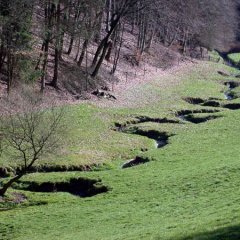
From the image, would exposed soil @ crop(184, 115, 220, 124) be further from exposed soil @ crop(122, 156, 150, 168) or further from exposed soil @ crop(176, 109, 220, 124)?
exposed soil @ crop(122, 156, 150, 168)

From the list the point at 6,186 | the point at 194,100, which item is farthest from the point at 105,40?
the point at 6,186

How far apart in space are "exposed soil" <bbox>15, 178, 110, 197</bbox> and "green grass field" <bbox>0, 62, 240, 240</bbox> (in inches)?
17.7

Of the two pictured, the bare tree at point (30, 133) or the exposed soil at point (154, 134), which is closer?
the bare tree at point (30, 133)

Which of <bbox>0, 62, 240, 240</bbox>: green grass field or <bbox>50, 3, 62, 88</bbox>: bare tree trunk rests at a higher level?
<bbox>50, 3, 62, 88</bbox>: bare tree trunk

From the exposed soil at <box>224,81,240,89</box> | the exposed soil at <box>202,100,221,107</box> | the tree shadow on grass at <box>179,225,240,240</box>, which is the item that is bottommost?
the exposed soil at <box>202,100,221,107</box>

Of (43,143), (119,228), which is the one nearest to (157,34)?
(43,143)

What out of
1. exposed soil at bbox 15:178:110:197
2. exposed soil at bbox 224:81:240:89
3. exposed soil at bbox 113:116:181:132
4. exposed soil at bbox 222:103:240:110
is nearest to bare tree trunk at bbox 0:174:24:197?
exposed soil at bbox 15:178:110:197

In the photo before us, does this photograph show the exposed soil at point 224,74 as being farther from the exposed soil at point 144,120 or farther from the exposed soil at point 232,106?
the exposed soil at point 144,120

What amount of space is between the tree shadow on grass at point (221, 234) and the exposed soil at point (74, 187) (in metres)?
15.9

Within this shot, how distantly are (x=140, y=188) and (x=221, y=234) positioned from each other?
1605cm

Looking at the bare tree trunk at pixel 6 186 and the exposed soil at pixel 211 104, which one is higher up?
the exposed soil at pixel 211 104

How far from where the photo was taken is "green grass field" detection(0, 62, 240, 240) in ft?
83.6

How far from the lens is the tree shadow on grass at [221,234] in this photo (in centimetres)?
1852

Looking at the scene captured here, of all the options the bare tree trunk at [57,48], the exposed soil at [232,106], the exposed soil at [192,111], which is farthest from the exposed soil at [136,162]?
the exposed soil at [232,106]
